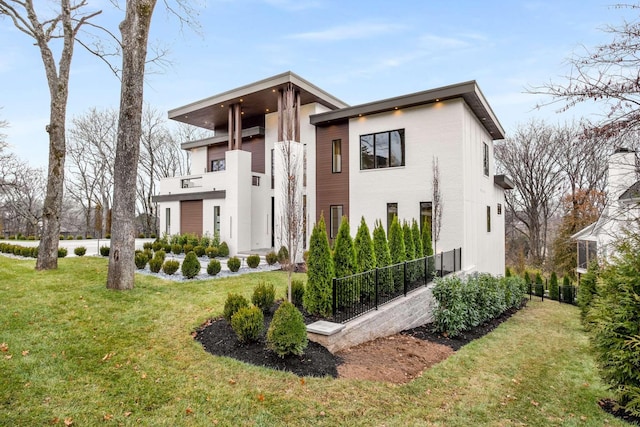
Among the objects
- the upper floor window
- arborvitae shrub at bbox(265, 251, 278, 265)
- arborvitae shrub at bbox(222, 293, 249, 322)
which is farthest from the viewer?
the upper floor window

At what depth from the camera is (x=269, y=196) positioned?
17.4 meters

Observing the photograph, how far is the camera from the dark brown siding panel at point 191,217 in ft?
56.8

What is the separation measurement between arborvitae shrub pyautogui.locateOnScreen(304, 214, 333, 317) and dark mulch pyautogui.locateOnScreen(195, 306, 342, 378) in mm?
1063

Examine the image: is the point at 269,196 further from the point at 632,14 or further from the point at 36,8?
the point at 632,14

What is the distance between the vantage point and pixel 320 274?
21.7ft

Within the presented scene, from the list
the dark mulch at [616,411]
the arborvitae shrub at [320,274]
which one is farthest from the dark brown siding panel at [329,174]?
the dark mulch at [616,411]

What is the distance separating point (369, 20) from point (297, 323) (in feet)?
40.2

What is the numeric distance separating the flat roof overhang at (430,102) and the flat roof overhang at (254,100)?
114 cm

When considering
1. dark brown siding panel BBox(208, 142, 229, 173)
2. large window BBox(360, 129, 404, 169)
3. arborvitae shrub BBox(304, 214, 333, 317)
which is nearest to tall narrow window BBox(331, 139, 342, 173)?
large window BBox(360, 129, 404, 169)

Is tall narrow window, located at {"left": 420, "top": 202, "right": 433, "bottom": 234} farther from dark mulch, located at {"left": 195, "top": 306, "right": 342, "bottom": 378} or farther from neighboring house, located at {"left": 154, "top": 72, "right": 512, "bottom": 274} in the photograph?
dark mulch, located at {"left": 195, "top": 306, "right": 342, "bottom": 378}

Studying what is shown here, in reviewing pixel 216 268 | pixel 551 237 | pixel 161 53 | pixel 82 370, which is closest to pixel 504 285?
pixel 216 268

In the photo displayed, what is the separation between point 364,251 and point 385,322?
1.80 metres

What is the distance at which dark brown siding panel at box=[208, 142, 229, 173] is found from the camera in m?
20.1

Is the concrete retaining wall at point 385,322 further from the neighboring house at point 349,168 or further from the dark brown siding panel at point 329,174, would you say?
the dark brown siding panel at point 329,174
